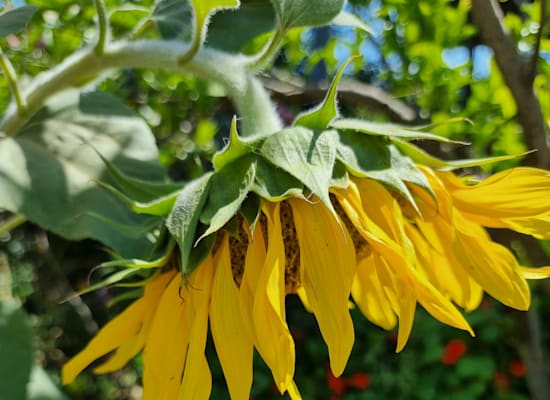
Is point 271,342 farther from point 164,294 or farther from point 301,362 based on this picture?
point 301,362

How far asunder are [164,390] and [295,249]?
0.13 metres

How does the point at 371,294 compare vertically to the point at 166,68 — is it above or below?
below

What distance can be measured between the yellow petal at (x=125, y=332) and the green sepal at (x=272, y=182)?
0.10m

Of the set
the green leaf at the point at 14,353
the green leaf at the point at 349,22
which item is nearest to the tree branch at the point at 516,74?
the green leaf at the point at 349,22

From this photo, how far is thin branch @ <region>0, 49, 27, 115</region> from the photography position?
2.15 ft

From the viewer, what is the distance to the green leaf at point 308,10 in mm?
578

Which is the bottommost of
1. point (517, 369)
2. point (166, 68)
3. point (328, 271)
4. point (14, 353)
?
point (517, 369)

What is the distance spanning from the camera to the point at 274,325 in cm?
51

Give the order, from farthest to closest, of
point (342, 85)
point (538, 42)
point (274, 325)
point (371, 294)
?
point (342, 85), point (538, 42), point (371, 294), point (274, 325)

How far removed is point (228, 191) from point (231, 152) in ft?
0.09

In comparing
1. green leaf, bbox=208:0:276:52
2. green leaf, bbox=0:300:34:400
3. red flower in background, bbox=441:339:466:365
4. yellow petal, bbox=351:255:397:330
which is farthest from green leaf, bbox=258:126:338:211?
red flower in background, bbox=441:339:466:365

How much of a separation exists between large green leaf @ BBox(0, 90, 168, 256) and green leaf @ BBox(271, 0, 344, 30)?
170 mm

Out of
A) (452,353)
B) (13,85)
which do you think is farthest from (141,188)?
(452,353)

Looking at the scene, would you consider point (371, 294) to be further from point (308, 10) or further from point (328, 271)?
point (308, 10)
